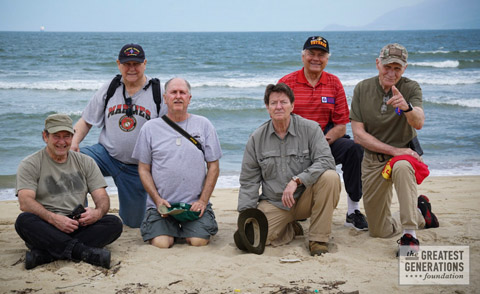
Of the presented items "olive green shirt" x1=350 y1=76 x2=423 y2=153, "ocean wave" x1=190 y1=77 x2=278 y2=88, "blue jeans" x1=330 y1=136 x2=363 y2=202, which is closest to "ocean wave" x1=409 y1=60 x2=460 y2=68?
"ocean wave" x1=190 y1=77 x2=278 y2=88

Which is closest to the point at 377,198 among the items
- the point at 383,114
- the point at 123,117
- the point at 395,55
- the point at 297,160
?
the point at 383,114

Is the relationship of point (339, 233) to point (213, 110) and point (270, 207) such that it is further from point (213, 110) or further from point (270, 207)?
point (213, 110)

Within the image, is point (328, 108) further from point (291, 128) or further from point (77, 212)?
point (77, 212)

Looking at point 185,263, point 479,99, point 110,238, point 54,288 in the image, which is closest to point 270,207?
point 185,263

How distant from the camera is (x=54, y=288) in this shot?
356 cm

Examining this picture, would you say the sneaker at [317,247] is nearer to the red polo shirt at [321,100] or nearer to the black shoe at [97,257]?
the red polo shirt at [321,100]

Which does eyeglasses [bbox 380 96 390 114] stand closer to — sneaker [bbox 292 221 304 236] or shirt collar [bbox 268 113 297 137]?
shirt collar [bbox 268 113 297 137]

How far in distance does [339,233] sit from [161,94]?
2.36 m

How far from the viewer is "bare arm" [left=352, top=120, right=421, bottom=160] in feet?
14.4

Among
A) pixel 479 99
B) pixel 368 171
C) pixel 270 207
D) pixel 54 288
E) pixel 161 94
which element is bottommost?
pixel 54 288

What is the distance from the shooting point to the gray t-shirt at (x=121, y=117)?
5133 mm

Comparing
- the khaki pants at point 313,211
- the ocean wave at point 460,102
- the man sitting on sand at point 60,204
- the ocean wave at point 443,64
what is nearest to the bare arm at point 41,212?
the man sitting on sand at point 60,204

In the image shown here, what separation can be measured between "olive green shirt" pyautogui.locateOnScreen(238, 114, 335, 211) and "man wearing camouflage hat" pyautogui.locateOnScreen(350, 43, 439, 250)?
20.1 inches

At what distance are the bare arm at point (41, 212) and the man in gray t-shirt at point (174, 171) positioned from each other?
82 centimetres
